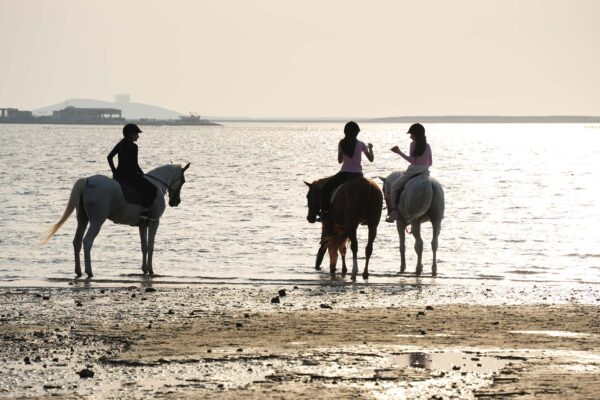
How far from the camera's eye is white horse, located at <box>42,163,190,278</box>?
20.0 m

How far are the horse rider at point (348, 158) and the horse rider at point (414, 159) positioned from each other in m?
1.04

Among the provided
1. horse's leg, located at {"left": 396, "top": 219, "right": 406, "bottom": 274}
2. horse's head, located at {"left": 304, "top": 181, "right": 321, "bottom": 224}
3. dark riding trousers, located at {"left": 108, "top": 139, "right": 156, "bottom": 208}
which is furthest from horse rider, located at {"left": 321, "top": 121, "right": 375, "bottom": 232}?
dark riding trousers, located at {"left": 108, "top": 139, "right": 156, "bottom": 208}

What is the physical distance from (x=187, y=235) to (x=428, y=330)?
58.1ft

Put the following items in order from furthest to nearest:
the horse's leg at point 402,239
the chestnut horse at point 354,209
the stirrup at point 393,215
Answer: the horse's leg at point 402,239 < the stirrup at point 393,215 < the chestnut horse at point 354,209

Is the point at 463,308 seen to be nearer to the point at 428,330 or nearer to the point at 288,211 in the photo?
the point at 428,330

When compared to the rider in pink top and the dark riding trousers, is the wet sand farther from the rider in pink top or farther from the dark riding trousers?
the dark riding trousers

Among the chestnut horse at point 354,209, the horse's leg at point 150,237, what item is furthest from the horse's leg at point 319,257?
the horse's leg at point 150,237

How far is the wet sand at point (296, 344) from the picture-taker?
34.4 ft

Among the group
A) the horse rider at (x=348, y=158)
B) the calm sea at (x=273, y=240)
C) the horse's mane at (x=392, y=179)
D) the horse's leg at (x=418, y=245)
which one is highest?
the horse rider at (x=348, y=158)

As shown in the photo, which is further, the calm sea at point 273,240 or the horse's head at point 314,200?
the calm sea at point 273,240

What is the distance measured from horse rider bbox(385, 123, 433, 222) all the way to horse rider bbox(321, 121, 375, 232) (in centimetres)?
104

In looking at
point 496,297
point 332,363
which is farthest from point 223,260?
point 332,363

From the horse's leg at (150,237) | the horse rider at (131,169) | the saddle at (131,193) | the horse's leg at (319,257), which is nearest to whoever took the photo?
the horse rider at (131,169)

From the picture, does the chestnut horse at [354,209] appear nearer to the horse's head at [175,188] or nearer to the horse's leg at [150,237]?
the horse's head at [175,188]
